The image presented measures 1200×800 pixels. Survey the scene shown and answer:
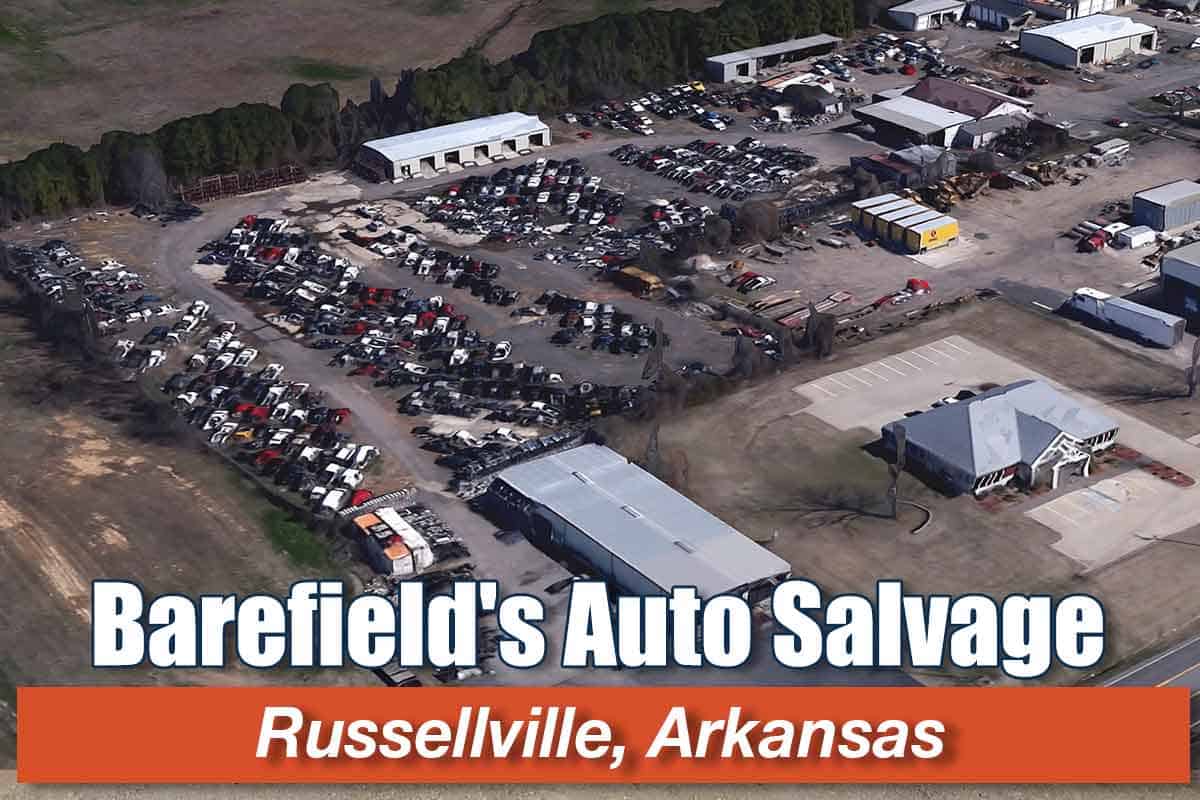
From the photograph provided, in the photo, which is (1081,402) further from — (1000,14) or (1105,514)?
(1000,14)

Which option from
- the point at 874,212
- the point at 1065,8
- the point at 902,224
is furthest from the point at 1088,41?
the point at 902,224

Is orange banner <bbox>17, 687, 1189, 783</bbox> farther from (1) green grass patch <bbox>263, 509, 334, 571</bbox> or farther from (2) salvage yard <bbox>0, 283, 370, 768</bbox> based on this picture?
(1) green grass patch <bbox>263, 509, 334, 571</bbox>

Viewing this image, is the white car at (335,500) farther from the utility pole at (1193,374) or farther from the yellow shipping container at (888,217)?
the utility pole at (1193,374)

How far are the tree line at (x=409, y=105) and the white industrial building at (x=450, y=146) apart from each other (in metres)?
3.85

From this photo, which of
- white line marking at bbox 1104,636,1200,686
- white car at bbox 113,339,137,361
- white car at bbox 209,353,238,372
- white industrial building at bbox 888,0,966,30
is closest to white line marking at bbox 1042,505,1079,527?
white line marking at bbox 1104,636,1200,686

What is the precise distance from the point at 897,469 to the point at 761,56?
94.9 meters

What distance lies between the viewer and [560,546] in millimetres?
97500

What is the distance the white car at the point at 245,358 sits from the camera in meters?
122

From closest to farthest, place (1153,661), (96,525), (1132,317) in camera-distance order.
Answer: (1153,661)
(96,525)
(1132,317)

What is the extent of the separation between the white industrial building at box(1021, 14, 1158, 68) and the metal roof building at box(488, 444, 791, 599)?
102085mm

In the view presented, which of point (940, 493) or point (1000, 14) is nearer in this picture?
point (940, 493)

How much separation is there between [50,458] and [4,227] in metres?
47.6

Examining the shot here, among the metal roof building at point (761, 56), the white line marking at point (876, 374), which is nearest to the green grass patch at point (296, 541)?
the white line marking at point (876, 374)

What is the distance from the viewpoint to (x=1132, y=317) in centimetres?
12281
